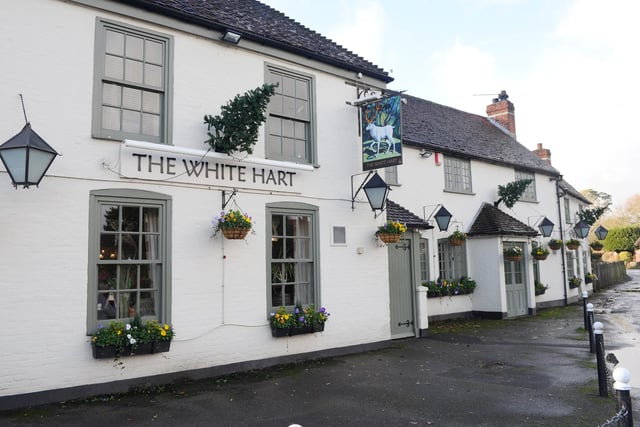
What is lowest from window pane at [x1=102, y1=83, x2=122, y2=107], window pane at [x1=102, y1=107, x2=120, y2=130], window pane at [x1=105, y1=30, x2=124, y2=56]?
window pane at [x1=102, y1=107, x2=120, y2=130]

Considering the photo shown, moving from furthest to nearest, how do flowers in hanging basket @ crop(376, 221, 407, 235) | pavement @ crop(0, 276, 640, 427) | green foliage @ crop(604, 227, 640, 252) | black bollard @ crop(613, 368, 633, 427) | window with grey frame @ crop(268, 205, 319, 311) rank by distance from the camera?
green foliage @ crop(604, 227, 640, 252)
flowers in hanging basket @ crop(376, 221, 407, 235)
window with grey frame @ crop(268, 205, 319, 311)
pavement @ crop(0, 276, 640, 427)
black bollard @ crop(613, 368, 633, 427)

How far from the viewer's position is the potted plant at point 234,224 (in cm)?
786

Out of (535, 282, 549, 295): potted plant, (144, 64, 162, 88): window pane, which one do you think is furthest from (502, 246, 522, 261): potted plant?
(144, 64, 162, 88): window pane

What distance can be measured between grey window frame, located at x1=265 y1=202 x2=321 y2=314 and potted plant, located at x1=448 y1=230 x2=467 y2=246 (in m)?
7.45

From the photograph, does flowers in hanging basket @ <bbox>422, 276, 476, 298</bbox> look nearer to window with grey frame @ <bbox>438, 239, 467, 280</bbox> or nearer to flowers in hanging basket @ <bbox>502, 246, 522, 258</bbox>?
window with grey frame @ <bbox>438, 239, 467, 280</bbox>

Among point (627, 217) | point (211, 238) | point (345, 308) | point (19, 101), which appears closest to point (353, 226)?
point (345, 308)

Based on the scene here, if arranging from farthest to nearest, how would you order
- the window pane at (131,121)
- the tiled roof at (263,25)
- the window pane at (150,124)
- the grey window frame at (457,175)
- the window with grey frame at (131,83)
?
the grey window frame at (457,175), the tiled roof at (263,25), the window pane at (150,124), the window pane at (131,121), the window with grey frame at (131,83)

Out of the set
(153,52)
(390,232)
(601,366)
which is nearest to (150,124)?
(153,52)

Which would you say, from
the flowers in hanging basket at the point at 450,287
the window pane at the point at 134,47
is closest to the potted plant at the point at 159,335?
the window pane at the point at 134,47

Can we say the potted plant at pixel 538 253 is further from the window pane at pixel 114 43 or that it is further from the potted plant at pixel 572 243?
the window pane at pixel 114 43

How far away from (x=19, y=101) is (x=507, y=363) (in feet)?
31.4

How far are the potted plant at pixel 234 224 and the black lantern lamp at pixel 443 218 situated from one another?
847cm

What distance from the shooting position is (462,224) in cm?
1652

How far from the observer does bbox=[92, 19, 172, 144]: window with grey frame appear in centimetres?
736
